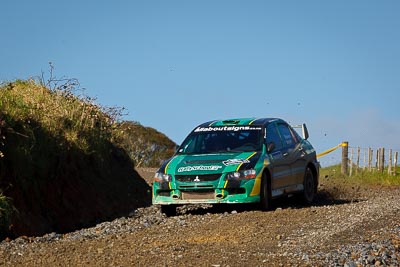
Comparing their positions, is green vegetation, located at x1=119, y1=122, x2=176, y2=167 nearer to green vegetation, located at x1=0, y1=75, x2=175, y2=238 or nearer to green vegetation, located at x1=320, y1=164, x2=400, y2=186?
green vegetation, located at x1=320, y1=164, x2=400, y2=186

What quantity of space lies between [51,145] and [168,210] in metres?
2.96

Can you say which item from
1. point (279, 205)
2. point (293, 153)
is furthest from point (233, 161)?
point (279, 205)

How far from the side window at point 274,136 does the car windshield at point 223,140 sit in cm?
20

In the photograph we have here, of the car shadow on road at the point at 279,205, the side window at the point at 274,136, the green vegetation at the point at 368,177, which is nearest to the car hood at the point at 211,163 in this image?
the car shadow on road at the point at 279,205

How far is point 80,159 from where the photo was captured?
19438 millimetres

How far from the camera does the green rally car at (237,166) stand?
1566 centimetres

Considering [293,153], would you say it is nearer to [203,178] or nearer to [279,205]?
[279,205]

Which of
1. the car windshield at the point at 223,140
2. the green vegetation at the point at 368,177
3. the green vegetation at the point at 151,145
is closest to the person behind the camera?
the car windshield at the point at 223,140

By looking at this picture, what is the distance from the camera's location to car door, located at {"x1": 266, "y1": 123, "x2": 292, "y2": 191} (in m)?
16.6

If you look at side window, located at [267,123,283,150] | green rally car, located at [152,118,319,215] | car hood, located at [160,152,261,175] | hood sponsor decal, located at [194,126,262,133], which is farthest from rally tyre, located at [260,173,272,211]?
hood sponsor decal, located at [194,126,262,133]

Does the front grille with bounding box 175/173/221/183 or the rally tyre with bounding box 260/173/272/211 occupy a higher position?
the front grille with bounding box 175/173/221/183

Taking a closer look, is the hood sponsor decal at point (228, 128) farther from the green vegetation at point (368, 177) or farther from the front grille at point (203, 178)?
the green vegetation at point (368, 177)

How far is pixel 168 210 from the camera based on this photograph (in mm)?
16219

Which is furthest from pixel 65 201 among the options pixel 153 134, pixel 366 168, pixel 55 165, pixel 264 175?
pixel 153 134
